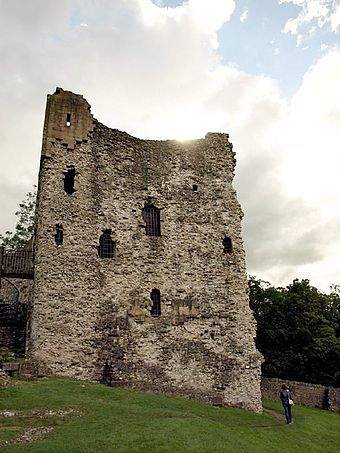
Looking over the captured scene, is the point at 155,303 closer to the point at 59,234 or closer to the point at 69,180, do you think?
the point at 59,234

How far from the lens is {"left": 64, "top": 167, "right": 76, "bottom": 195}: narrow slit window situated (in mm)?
22633

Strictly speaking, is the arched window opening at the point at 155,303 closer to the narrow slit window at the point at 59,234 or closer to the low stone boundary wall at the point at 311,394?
the narrow slit window at the point at 59,234

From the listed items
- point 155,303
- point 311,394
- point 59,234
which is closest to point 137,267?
point 155,303

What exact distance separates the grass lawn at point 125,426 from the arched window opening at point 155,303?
168 inches

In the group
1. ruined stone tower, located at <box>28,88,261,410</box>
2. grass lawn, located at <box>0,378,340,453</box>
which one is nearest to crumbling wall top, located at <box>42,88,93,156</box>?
ruined stone tower, located at <box>28,88,261,410</box>

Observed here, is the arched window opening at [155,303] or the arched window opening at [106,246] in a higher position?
the arched window opening at [106,246]

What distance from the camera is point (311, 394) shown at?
105 feet

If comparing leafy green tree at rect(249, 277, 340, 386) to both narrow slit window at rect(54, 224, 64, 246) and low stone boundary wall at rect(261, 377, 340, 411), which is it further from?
narrow slit window at rect(54, 224, 64, 246)

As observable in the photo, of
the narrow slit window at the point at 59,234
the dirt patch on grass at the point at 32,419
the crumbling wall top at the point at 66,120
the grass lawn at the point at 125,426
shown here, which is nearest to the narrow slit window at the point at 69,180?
the crumbling wall top at the point at 66,120

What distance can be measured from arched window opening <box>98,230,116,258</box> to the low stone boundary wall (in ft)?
51.9

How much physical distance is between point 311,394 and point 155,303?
55.0ft

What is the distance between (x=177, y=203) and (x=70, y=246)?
632cm

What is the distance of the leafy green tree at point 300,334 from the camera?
1542 inches

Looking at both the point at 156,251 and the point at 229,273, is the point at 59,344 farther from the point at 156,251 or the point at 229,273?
the point at 229,273
